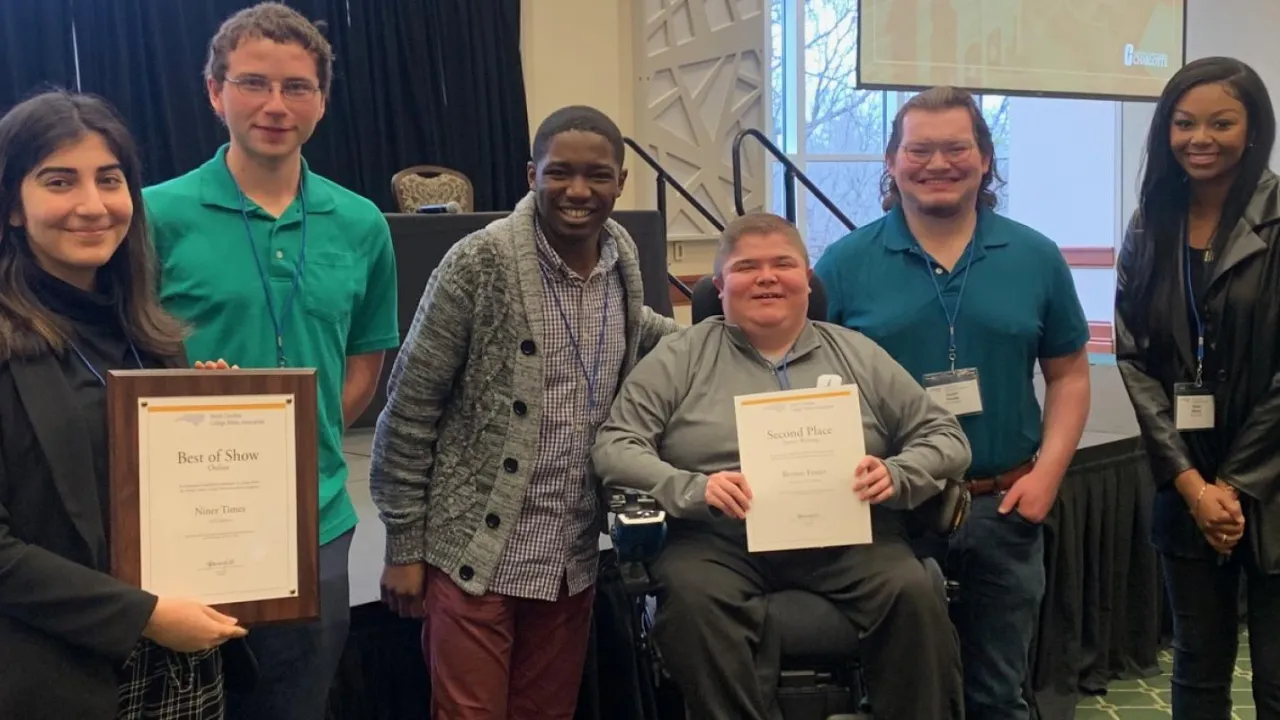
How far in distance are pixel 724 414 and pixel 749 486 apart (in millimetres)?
181

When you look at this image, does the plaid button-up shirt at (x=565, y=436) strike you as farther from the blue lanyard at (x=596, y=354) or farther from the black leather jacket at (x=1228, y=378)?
the black leather jacket at (x=1228, y=378)

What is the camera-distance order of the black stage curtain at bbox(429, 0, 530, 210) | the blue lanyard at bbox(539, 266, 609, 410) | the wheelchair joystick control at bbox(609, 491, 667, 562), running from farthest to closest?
the black stage curtain at bbox(429, 0, 530, 210) < the blue lanyard at bbox(539, 266, 609, 410) < the wheelchair joystick control at bbox(609, 491, 667, 562)

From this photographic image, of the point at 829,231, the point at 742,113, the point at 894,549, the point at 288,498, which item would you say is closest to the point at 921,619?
the point at 894,549

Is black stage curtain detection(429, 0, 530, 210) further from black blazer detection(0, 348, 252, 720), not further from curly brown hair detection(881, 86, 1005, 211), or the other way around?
black blazer detection(0, 348, 252, 720)

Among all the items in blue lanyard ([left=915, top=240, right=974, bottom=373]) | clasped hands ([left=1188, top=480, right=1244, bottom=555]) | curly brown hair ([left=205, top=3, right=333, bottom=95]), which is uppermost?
curly brown hair ([left=205, top=3, right=333, bottom=95])

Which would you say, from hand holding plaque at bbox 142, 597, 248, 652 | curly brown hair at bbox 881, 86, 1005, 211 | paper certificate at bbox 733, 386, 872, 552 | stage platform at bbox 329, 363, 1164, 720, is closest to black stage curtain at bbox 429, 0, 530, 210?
stage platform at bbox 329, 363, 1164, 720

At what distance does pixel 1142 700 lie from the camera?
330 cm

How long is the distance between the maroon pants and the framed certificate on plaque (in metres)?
0.34

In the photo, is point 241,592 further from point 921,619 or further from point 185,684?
point 921,619

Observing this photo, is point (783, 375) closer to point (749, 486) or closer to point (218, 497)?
point (749, 486)

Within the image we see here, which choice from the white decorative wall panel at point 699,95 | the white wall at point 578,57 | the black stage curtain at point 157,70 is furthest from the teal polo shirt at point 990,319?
the white decorative wall panel at point 699,95

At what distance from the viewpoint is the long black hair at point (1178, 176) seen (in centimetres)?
213

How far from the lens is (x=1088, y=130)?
28.1 feet

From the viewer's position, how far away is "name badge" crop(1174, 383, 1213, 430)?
2158mm
